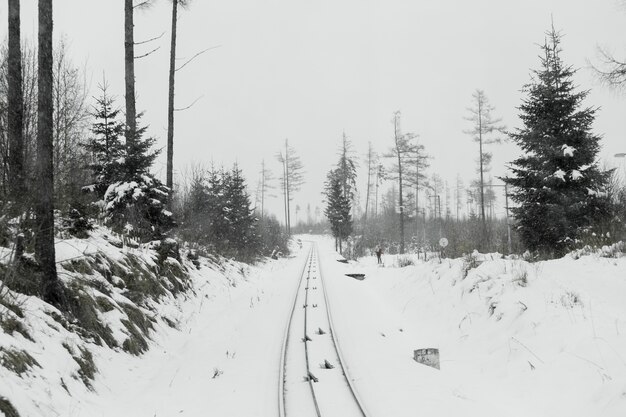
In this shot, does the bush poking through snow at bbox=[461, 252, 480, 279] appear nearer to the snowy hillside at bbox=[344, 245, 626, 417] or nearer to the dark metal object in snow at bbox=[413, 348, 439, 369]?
the snowy hillside at bbox=[344, 245, 626, 417]

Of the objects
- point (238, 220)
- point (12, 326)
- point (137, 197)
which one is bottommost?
point (12, 326)

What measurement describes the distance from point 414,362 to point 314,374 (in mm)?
2234

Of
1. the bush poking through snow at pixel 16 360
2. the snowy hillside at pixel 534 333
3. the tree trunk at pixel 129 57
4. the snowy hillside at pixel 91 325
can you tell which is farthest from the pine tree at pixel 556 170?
the bush poking through snow at pixel 16 360

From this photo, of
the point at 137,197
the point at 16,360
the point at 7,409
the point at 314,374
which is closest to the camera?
the point at 7,409

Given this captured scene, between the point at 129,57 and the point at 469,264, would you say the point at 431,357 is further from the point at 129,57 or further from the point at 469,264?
the point at 129,57

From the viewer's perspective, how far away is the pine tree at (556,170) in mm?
14453

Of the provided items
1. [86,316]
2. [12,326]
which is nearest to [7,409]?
[12,326]

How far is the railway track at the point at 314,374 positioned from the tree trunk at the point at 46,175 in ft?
12.9

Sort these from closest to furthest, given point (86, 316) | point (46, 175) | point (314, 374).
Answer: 1. point (46, 175)
2. point (86, 316)
3. point (314, 374)

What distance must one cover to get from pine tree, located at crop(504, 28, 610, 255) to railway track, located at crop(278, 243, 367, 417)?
8894 millimetres

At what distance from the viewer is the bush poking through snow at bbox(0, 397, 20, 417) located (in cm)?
405

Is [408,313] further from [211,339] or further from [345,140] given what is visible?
[345,140]

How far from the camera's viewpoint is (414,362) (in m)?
8.11

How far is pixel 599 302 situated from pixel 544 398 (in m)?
2.49
